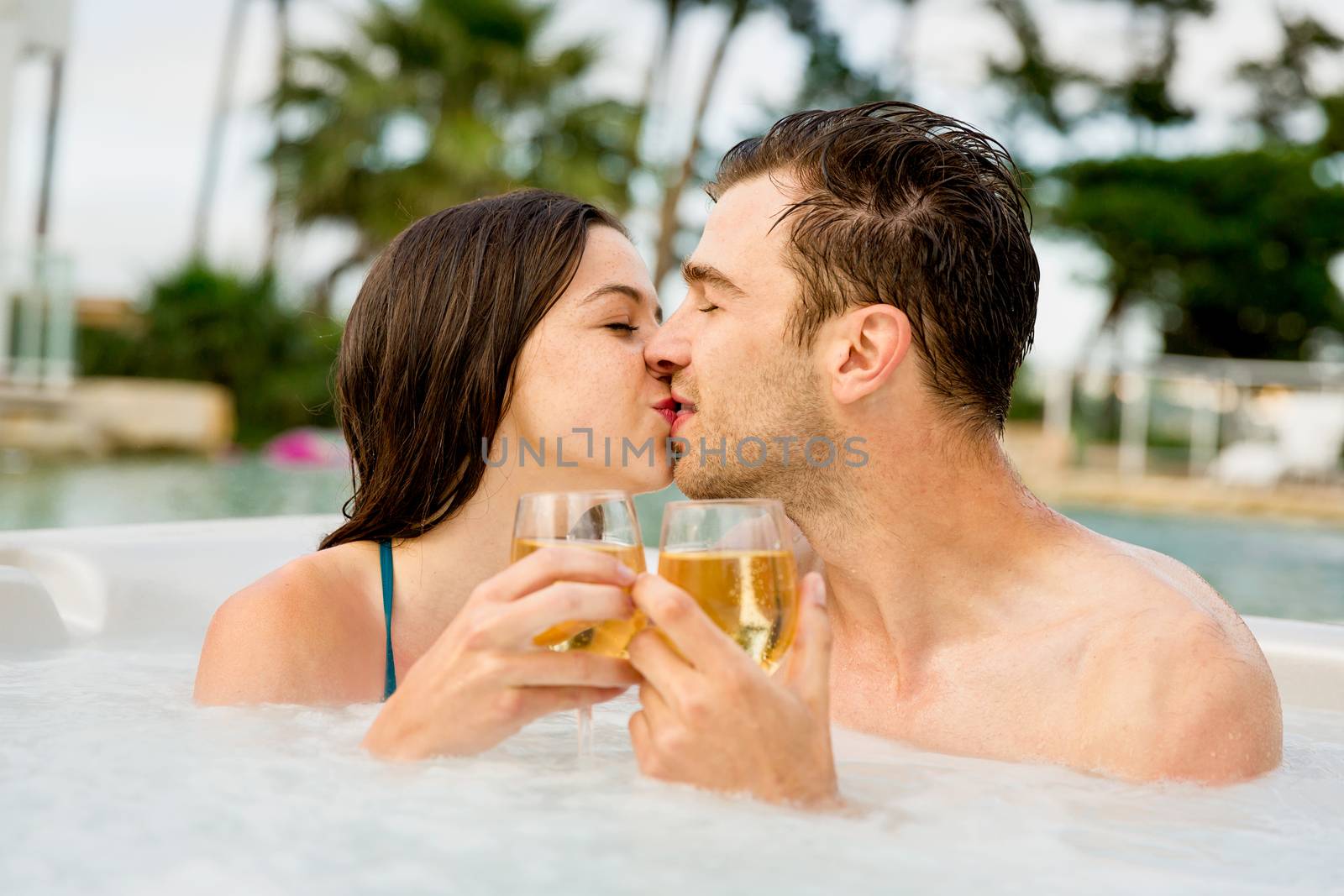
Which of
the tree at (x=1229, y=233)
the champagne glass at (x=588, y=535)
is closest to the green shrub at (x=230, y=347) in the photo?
the tree at (x=1229, y=233)

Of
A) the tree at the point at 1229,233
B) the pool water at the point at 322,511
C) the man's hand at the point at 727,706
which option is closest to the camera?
the man's hand at the point at 727,706

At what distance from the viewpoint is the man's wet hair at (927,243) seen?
2.21 meters

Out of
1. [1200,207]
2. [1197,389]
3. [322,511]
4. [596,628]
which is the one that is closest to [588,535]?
[596,628]

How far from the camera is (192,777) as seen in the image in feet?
5.94

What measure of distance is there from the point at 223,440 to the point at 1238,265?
14481 millimetres

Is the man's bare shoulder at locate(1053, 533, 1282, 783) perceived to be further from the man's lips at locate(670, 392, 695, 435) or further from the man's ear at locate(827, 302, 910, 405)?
the man's lips at locate(670, 392, 695, 435)

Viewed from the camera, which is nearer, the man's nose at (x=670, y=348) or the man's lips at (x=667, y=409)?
the man's nose at (x=670, y=348)

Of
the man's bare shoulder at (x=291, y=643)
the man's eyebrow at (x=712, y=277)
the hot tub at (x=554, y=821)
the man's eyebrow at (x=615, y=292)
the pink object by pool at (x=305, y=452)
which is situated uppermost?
the man's eyebrow at (x=712, y=277)

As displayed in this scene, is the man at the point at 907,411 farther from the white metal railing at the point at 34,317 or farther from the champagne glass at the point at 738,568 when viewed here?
the white metal railing at the point at 34,317

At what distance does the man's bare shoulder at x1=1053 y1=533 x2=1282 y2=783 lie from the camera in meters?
1.87

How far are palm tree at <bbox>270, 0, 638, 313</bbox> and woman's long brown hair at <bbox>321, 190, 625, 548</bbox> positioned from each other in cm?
1463

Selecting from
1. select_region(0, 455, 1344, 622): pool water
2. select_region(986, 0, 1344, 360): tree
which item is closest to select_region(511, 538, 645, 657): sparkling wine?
select_region(0, 455, 1344, 622): pool water

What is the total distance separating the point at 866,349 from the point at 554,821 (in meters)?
1.00

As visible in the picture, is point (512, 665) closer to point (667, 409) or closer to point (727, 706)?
point (727, 706)
